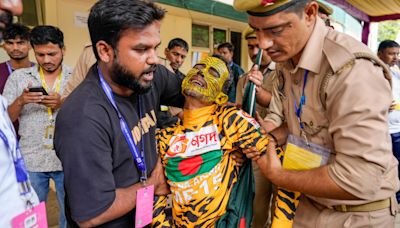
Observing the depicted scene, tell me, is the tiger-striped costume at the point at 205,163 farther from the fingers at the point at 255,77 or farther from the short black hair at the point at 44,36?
the short black hair at the point at 44,36

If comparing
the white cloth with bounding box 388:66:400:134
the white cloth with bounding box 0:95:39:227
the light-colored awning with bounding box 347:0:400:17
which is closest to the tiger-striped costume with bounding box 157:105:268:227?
the white cloth with bounding box 0:95:39:227

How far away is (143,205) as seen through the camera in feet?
4.53

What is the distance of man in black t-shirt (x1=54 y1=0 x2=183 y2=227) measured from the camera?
A: 1.19m

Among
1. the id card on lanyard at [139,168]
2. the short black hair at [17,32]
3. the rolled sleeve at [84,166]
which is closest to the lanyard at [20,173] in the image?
the rolled sleeve at [84,166]

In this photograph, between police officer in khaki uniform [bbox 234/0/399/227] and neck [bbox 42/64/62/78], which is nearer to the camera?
police officer in khaki uniform [bbox 234/0/399/227]

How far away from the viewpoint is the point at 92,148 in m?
1.18

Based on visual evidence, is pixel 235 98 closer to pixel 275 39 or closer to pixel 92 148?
pixel 275 39

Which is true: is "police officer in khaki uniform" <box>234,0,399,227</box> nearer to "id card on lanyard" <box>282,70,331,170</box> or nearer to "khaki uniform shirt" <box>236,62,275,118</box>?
"id card on lanyard" <box>282,70,331,170</box>

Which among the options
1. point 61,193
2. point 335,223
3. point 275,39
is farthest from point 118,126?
point 61,193

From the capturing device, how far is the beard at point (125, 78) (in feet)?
4.45

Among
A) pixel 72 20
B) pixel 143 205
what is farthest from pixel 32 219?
pixel 72 20

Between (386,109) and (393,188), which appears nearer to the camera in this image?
(386,109)

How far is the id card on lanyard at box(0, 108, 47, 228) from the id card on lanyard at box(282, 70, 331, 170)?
1052 millimetres

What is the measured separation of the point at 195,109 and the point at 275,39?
61cm
